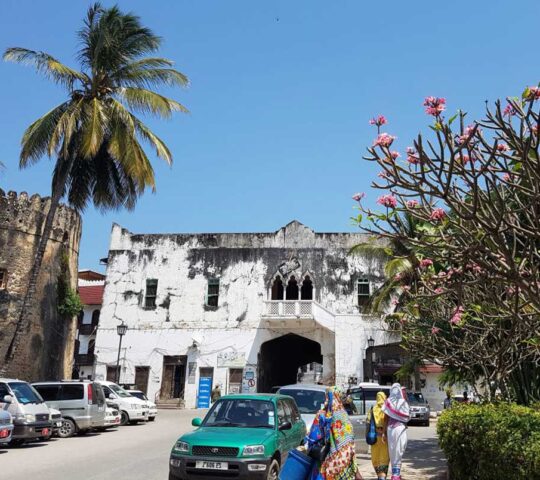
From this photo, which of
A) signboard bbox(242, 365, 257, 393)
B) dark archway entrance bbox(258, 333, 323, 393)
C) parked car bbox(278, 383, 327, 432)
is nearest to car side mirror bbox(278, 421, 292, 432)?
parked car bbox(278, 383, 327, 432)

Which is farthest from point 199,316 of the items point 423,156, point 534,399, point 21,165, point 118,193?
point 423,156

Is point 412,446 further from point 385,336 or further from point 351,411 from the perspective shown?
point 385,336

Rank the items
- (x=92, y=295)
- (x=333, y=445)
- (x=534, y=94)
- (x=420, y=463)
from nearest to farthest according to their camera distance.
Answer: (x=534, y=94), (x=333, y=445), (x=420, y=463), (x=92, y=295)

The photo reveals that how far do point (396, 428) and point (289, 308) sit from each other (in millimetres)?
23067

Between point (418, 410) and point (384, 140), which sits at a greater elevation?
point (384, 140)

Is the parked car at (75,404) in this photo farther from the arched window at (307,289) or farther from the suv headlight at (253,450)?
the arched window at (307,289)

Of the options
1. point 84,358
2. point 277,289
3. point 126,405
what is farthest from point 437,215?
point 84,358

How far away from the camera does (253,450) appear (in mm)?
8039

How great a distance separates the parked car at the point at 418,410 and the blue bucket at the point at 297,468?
755 inches

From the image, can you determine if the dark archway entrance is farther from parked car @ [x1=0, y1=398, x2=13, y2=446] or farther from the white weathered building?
parked car @ [x1=0, y1=398, x2=13, y2=446]

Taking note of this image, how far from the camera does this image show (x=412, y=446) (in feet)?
52.9

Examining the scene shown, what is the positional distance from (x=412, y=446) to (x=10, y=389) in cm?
1120

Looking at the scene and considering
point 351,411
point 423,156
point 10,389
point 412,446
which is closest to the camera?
point 423,156

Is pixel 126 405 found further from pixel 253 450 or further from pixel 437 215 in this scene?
pixel 437 215
